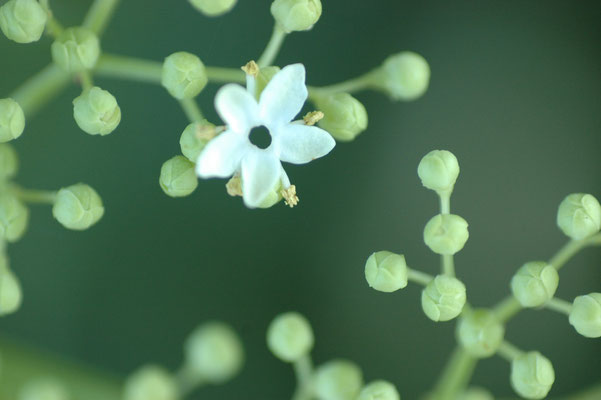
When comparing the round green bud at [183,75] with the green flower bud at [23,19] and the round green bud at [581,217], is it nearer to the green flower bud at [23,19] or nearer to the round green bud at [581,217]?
the green flower bud at [23,19]

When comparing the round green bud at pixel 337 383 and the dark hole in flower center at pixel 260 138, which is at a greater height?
the dark hole in flower center at pixel 260 138

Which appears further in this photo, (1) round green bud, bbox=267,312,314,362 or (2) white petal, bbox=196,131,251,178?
(1) round green bud, bbox=267,312,314,362

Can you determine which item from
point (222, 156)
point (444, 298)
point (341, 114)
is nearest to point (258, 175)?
point (222, 156)

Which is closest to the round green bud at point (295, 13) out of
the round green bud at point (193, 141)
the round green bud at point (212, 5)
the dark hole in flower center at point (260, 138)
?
the round green bud at point (212, 5)

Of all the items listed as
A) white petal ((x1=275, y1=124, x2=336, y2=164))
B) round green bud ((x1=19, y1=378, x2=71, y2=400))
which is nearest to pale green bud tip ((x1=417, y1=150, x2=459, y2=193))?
white petal ((x1=275, y1=124, x2=336, y2=164))

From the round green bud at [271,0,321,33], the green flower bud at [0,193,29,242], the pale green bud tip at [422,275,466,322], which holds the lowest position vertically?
the pale green bud tip at [422,275,466,322]

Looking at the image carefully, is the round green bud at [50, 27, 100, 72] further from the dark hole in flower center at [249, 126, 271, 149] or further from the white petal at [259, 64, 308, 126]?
the dark hole in flower center at [249, 126, 271, 149]

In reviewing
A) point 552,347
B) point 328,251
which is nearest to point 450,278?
point 328,251

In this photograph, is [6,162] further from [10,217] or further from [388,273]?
[388,273]
